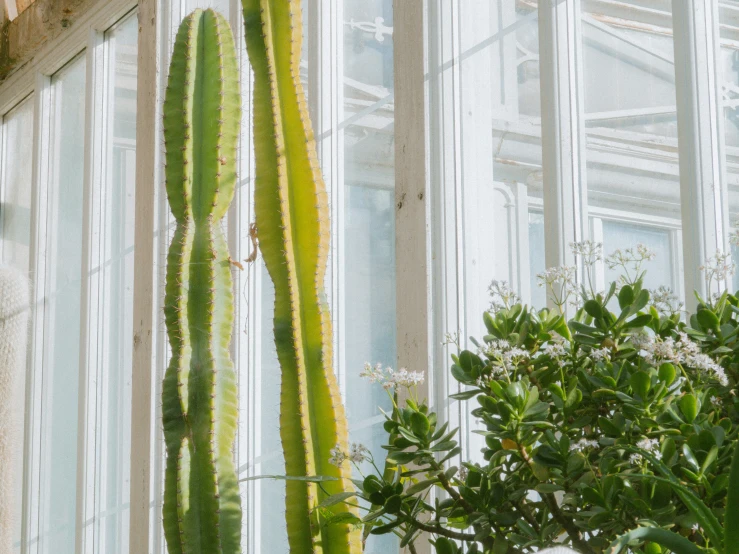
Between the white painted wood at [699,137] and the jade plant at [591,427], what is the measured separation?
1.26ft

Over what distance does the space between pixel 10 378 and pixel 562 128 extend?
194 cm

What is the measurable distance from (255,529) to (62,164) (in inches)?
68.0

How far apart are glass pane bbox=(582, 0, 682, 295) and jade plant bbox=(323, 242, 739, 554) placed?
0.47 m

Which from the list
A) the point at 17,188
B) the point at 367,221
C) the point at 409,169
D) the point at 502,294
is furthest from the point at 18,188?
the point at 502,294

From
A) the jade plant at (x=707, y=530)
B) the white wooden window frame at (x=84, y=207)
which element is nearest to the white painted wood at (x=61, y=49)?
the white wooden window frame at (x=84, y=207)

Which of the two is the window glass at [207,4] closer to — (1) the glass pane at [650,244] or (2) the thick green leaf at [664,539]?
(1) the glass pane at [650,244]

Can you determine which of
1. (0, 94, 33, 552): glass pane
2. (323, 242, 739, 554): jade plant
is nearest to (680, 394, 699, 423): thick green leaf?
(323, 242, 739, 554): jade plant

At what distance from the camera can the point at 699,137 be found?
4.77 feet

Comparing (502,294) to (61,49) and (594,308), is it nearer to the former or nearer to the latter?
(594,308)

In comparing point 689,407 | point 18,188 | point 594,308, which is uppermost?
Result: point 18,188

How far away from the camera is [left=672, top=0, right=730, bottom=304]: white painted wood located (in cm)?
142

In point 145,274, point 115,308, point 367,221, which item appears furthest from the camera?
point 115,308

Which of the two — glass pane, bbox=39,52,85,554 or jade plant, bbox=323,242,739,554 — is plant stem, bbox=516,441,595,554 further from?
glass pane, bbox=39,52,85,554

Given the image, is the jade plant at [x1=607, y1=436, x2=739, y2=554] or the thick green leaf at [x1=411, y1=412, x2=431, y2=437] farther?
the thick green leaf at [x1=411, y1=412, x2=431, y2=437]
